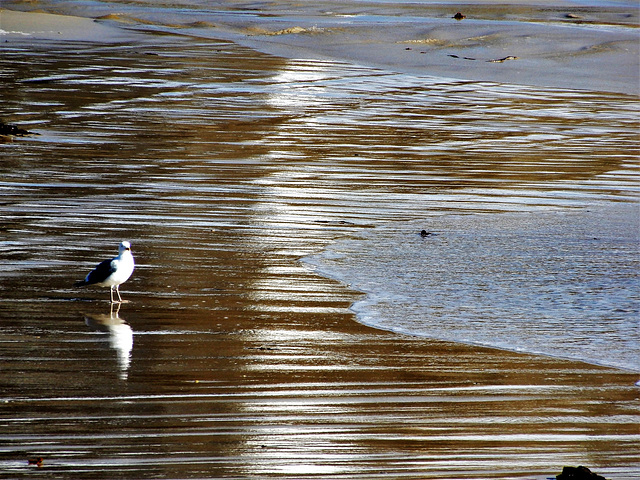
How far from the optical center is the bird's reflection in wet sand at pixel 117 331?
561 centimetres

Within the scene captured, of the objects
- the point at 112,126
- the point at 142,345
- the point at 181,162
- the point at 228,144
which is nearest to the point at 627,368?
the point at 142,345

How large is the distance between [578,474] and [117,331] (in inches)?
119

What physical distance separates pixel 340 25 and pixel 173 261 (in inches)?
729

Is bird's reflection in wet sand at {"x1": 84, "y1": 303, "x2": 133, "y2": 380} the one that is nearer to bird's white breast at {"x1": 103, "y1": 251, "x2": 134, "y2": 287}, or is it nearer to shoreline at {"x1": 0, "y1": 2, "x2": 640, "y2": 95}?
bird's white breast at {"x1": 103, "y1": 251, "x2": 134, "y2": 287}

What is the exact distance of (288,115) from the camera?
14.9 m

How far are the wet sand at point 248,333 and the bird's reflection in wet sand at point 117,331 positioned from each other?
2 centimetres

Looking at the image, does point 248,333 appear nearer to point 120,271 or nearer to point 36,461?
point 120,271

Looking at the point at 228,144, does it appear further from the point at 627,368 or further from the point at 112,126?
the point at 627,368

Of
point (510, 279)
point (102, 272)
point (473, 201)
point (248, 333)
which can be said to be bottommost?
point (473, 201)

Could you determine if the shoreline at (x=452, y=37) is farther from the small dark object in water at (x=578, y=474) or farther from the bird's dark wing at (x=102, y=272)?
the small dark object in water at (x=578, y=474)

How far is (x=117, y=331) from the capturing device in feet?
20.2

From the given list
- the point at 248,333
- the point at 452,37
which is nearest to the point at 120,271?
the point at 248,333

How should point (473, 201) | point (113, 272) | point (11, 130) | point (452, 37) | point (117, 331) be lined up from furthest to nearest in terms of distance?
point (452, 37)
point (11, 130)
point (473, 201)
point (113, 272)
point (117, 331)

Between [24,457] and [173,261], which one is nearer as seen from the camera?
[24,457]
